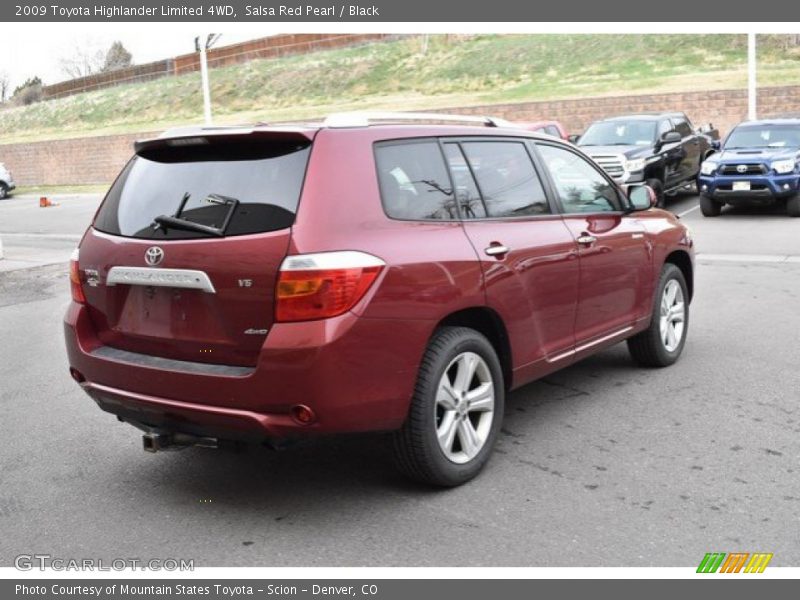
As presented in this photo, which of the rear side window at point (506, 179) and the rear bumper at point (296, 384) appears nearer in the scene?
the rear bumper at point (296, 384)

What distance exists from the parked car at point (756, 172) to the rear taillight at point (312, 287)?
541 inches

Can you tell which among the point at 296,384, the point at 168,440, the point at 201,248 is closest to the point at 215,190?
the point at 201,248

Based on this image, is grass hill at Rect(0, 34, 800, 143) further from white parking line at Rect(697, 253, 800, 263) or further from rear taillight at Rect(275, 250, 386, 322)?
rear taillight at Rect(275, 250, 386, 322)

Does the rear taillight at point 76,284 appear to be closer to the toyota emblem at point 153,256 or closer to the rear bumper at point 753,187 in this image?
the toyota emblem at point 153,256

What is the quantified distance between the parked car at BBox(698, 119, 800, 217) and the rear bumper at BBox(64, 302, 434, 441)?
13.3 meters

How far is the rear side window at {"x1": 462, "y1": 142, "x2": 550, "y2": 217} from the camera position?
480cm

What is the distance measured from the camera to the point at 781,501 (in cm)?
413

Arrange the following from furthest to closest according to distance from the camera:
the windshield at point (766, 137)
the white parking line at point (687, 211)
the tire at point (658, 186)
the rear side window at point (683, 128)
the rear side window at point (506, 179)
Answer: the rear side window at point (683, 128)
the white parking line at point (687, 211)
the tire at point (658, 186)
the windshield at point (766, 137)
the rear side window at point (506, 179)

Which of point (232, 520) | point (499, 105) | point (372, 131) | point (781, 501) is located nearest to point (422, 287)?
point (372, 131)

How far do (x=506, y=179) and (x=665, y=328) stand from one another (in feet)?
7.17

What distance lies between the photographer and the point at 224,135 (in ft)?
13.4

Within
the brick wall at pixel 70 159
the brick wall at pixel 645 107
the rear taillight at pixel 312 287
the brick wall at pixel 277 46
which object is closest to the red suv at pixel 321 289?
the rear taillight at pixel 312 287

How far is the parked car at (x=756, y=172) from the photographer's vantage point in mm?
15695

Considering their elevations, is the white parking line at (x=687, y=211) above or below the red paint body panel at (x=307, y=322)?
below
